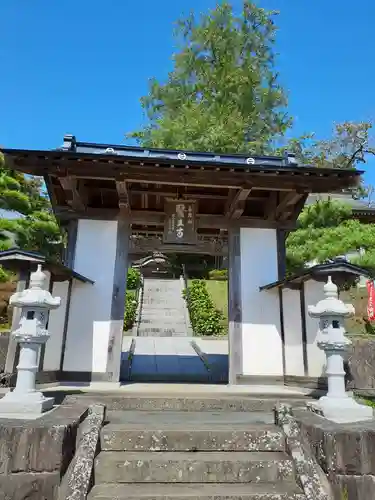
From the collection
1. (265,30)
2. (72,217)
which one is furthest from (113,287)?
(265,30)

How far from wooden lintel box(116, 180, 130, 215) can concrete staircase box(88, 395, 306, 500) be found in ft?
14.1

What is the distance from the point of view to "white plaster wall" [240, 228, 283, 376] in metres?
7.89

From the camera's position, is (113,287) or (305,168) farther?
(113,287)

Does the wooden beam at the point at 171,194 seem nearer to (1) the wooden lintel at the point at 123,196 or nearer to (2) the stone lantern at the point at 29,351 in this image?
(1) the wooden lintel at the point at 123,196

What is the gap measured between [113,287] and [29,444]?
4.54 metres

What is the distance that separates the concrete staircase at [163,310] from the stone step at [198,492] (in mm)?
13366

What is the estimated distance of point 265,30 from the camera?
928 inches

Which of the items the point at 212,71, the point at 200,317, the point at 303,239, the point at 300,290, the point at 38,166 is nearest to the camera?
the point at 38,166

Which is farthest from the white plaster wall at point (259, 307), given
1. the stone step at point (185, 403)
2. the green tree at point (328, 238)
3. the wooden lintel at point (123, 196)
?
the green tree at point (328, 238)

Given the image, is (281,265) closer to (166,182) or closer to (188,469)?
(166,182)

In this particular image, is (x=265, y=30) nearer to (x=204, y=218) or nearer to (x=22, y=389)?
(x=204, y=218)

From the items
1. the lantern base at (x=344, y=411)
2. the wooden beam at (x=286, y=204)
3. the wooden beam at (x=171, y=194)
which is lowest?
the lantern base at (x=344, y=411)

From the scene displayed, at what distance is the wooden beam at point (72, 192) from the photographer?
752cm

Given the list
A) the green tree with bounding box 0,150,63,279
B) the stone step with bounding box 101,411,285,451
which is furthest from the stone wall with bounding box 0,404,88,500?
the green tree with bounding box 0,150,63,279
